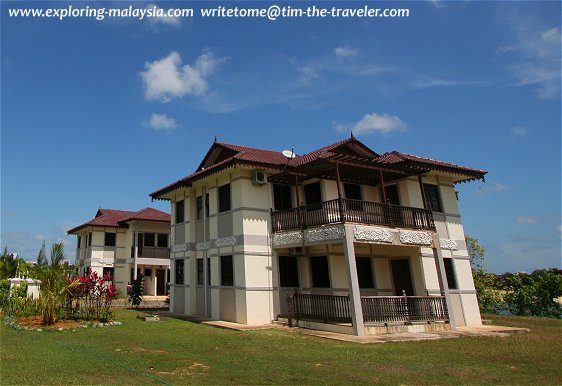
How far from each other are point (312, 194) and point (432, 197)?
5570mm

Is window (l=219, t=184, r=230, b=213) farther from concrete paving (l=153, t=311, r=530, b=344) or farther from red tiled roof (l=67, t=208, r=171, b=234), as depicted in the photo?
red tiled roof (l=67, t=208, r=171, b=234)

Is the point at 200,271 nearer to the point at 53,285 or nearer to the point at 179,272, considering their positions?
the point at 179,272

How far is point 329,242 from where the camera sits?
13.2 meters

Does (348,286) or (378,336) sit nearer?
(378,336)

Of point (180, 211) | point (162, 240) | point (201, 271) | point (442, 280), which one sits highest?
point (162, 240)

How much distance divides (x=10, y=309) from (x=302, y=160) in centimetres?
1353

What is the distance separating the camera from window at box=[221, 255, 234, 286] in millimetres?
15484

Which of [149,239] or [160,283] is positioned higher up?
[149,239]

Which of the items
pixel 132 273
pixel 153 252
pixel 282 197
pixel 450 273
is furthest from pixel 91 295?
pixel 132 273

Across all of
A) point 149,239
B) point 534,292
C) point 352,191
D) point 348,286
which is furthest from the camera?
point 149,239

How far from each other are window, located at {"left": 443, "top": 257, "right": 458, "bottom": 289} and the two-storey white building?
0.17ft

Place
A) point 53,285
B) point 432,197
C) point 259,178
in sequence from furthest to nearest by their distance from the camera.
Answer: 1. point 432,197
2. point 259,178
3. point 53,285

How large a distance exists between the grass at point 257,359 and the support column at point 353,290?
4.73 ft

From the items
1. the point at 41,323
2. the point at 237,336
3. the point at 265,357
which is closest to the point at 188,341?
the point at 237,336
